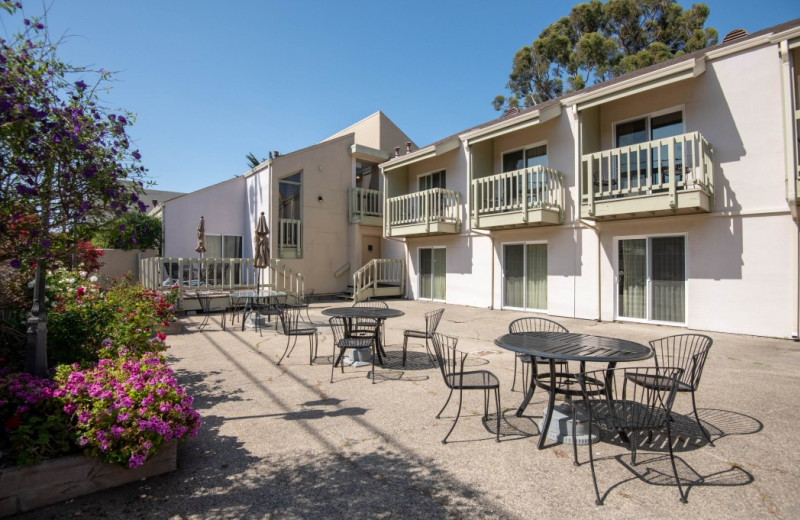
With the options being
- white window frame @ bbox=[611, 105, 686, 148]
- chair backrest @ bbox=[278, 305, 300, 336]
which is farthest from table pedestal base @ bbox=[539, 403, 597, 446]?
white window frame @ bbox=[611, 105, 686, 148]

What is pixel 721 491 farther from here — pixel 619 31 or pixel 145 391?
pixel 619 31

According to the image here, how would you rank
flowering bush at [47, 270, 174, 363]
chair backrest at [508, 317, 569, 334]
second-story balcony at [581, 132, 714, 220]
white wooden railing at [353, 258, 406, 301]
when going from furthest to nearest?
1. white wooden railing at [353, 258, 406, 301]
2. second-story balcony at [581, 132, 714, 220]
3. chair backrest at [508, 317, 569, 334]
4. flowering bush at [47, 270, 174, 363]

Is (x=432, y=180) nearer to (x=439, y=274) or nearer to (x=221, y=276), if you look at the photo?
(x=439, y=274)

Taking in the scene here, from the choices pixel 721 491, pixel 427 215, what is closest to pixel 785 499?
pixel 721 491

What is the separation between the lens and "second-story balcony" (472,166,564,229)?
11062 mm

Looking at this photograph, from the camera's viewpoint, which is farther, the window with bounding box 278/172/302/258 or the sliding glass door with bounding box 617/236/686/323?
the window with bounding box 278/172/302/258

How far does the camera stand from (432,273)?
15.5m

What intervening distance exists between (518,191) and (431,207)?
3.60m

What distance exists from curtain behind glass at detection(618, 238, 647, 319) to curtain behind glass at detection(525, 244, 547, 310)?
214 cm

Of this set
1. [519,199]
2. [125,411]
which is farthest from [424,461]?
[519,199]

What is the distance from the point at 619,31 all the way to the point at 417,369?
89.2 feet

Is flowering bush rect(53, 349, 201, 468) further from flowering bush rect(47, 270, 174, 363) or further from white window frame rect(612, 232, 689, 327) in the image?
white window frame rect(612, 232, 689, 327)

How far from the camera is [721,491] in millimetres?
2830

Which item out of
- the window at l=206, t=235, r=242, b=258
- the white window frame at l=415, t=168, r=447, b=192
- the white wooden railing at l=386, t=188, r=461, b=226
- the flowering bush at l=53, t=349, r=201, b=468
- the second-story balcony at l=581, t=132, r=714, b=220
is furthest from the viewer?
the window at l=206, t=235, r=242, b=258
